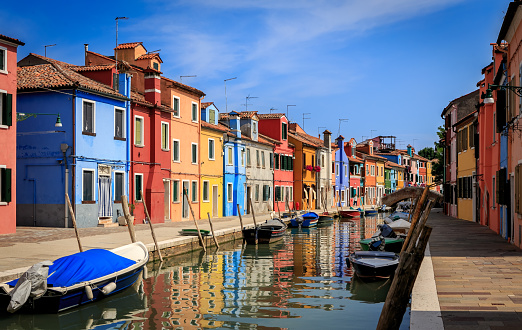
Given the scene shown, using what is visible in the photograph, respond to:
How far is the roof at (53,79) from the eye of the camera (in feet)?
80.1

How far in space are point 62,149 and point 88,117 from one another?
2.00m

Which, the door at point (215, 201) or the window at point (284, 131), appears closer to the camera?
the door at point (215, 201)

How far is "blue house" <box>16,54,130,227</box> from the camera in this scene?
2419 centimetres

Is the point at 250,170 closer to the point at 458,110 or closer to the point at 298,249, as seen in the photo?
the point at 458,110

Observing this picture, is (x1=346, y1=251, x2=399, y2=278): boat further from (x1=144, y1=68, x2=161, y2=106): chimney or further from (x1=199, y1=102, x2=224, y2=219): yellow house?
(x1=199, y1=102, x2=224, y2=219): yellow house

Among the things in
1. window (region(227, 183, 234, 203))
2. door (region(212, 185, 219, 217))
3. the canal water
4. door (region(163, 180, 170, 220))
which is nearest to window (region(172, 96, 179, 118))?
door (region(163, 180, 170, 220))

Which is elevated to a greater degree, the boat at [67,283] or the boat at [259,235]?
the boat at [67,283]

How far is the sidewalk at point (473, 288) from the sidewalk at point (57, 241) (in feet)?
28.3

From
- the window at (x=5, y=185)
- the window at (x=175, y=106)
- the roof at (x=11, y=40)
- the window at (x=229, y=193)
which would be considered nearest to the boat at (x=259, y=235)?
the window at (x=175, y=106)

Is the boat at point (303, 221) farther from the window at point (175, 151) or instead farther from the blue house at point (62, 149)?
the blue house at point (62, 149)

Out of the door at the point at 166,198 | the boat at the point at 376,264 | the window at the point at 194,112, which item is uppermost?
the window at the point at 194,112

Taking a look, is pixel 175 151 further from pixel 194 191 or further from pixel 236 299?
pixel 236 299

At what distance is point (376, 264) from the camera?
14352mm

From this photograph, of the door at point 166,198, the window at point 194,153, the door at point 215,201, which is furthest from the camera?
the door at point 215,201
